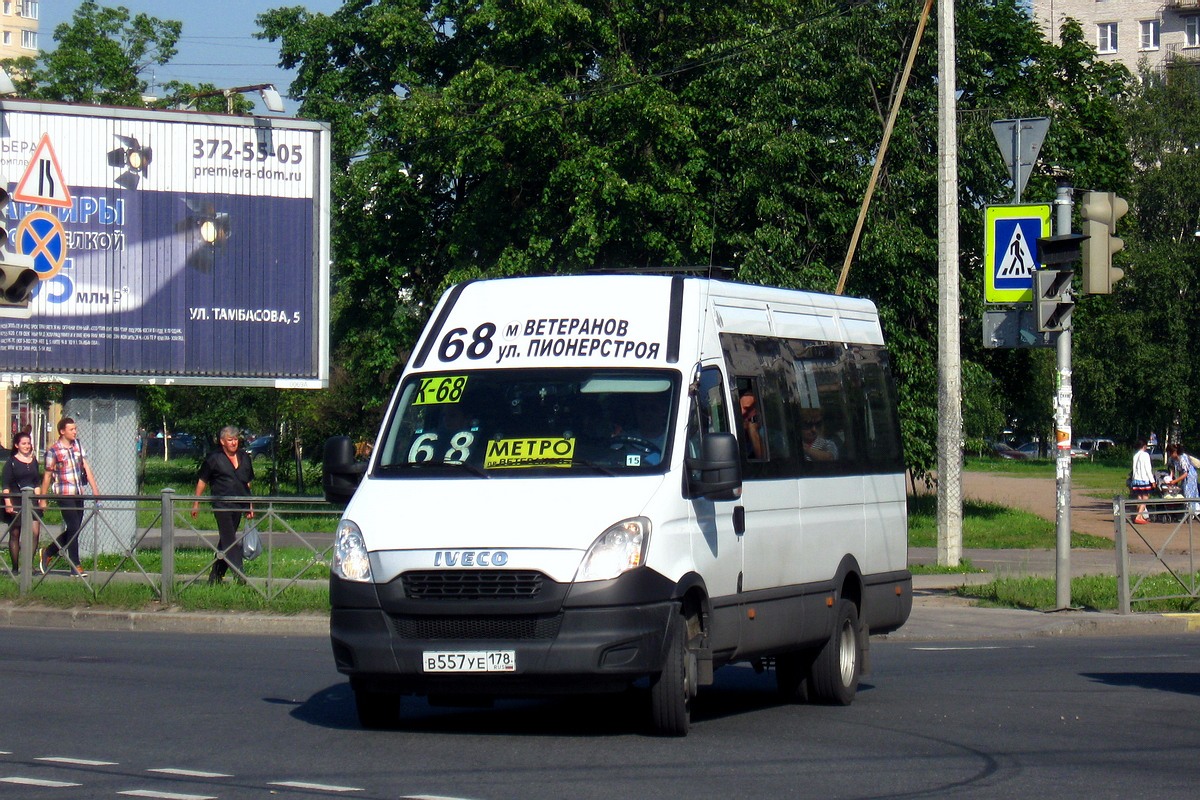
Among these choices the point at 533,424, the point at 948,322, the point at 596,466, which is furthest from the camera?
the point at 948,322

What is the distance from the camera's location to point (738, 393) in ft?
33.0

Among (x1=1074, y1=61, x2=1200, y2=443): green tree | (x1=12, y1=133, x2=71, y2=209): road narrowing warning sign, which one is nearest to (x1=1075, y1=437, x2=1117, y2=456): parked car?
(x1=1074, y1=61, x2=1200, y2=443): green tree

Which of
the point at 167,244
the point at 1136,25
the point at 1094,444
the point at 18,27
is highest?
the point at 18,27

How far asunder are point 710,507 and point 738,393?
3.22ft

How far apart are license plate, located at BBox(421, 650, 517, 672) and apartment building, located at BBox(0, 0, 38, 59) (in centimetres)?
14011

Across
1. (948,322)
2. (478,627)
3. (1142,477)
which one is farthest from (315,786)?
(1142,477)

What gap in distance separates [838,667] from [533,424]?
9.40ft

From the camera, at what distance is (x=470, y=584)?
8.55 m

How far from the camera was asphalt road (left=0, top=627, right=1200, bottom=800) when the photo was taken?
25.0ft

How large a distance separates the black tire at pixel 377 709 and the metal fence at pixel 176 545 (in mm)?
7297

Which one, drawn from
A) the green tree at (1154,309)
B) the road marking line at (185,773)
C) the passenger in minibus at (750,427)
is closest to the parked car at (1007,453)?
the green tree at (1154,309)

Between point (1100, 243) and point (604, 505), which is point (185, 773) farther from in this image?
point (1100, 243)

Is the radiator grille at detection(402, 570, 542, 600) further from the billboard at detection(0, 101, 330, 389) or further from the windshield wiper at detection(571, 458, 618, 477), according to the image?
the billboard at detection(0, 101, 330, 389)

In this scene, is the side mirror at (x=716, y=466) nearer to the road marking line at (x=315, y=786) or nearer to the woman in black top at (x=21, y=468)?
the road marking line at (x=315, y=786)
